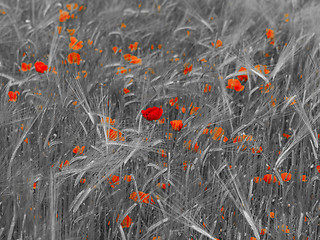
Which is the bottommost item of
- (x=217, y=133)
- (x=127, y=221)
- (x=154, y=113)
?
(x=127, y=221)

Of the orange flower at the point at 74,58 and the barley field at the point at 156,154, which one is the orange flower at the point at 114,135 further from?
the orange flower at the point at 74,58

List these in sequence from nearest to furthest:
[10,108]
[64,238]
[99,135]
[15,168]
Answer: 1. [64,238]
2. [15,168]
3. [99,135]
4. [10,108]

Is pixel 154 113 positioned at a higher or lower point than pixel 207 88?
higher

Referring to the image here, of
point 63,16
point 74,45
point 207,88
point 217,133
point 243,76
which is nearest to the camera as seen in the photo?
point 217,133

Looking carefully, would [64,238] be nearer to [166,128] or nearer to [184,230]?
[184,230]

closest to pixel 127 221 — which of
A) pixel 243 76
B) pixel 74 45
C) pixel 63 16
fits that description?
pixel 243 76

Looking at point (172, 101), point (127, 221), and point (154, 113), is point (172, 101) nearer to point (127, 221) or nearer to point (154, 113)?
point (154, 113)

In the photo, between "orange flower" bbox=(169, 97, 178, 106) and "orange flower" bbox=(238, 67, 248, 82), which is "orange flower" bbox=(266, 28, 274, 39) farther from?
"orange flower" bbox=(169, 97, 178, 106)

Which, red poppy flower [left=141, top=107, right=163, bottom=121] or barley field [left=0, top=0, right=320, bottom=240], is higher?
red poppy flower [left=141, top=107, right=163, bottom=121]

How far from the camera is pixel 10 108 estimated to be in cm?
139

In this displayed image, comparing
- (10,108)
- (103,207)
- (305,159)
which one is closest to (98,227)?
(103,207)

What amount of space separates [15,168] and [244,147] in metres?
0.64

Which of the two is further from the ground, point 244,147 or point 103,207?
point 244,147

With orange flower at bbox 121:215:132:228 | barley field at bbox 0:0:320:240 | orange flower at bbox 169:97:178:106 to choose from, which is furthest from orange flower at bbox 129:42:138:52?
orange flower at bbox 121:215:132:228
